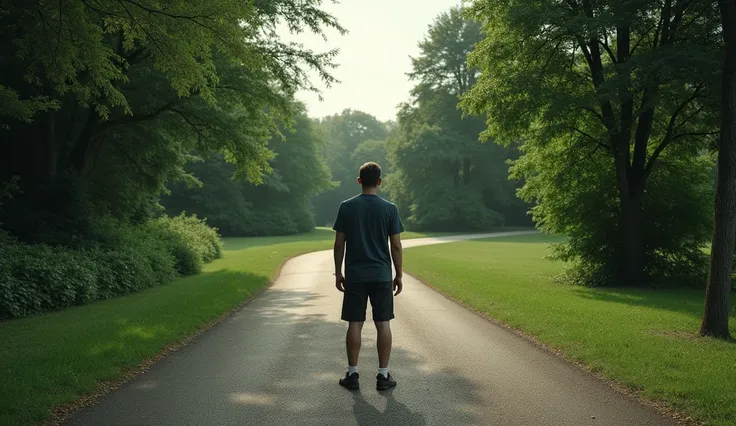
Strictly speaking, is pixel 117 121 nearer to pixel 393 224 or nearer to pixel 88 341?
pixel 88 341

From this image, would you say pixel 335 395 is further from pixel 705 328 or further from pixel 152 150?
pixel 152 150

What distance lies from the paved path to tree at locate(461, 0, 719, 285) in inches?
305

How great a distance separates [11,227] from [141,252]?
11.7ft

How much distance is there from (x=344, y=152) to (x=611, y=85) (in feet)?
358

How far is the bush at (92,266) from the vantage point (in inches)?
488

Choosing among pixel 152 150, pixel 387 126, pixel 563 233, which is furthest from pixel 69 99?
pixel 387 126

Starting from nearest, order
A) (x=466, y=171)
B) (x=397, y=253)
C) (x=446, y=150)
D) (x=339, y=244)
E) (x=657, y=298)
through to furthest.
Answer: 1. (x=339, y=244)
2. (x=397, y=253)
3. (x=657, y=298)
4. (x=446, y=150)
5. (x=466, y=171)

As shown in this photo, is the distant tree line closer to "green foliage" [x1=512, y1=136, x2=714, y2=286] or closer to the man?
the man

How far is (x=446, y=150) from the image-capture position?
197 feet

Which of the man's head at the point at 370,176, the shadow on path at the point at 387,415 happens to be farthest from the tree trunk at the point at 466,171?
the shadow on path at the point at 387,415

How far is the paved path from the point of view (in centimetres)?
532

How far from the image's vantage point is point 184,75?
392 inches

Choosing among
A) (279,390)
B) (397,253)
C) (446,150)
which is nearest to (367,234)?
(397,253)

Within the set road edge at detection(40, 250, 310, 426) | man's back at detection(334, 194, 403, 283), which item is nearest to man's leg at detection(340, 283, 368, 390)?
man's back at detection(334, 194, 403, 283)
